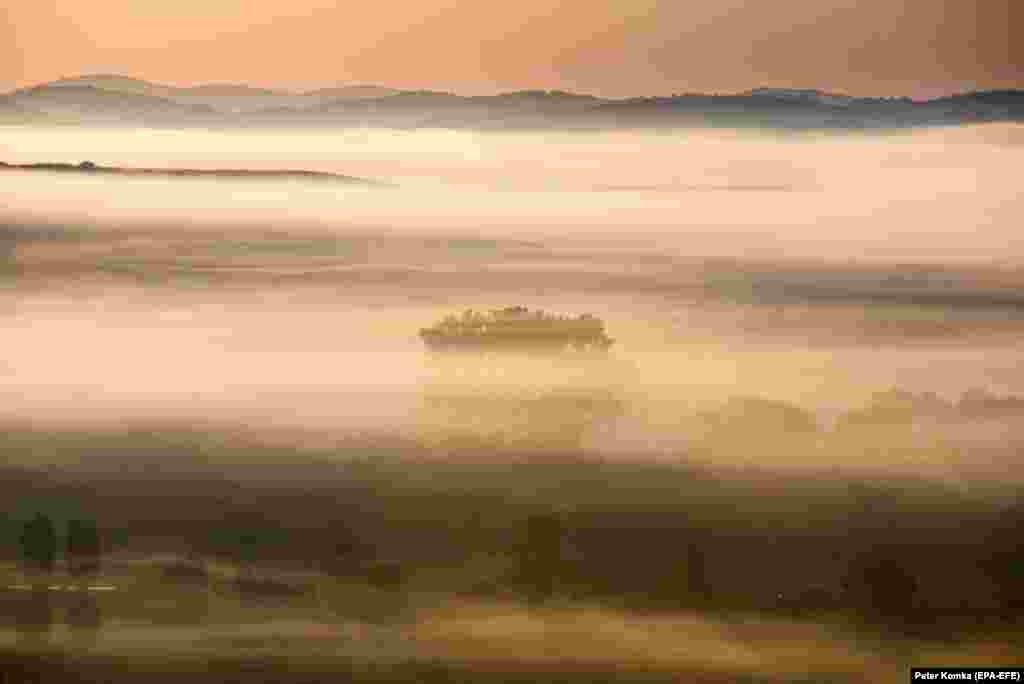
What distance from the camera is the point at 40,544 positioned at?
3674mm

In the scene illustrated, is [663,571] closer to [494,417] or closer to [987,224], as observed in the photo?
[494,417]

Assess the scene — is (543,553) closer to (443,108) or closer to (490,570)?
(490,570)

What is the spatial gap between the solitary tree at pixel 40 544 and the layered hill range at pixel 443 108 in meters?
0.87

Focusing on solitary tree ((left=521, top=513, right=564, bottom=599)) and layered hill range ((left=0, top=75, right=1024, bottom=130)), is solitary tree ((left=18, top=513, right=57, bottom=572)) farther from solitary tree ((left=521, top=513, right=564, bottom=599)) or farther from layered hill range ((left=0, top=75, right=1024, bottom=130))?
solitary tree ((left=521, top=513, right=564, bottom=599))

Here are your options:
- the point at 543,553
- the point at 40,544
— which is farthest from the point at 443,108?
the point at 40,544

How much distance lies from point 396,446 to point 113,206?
2.66ft

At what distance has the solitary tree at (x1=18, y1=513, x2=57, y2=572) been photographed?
12.0ft

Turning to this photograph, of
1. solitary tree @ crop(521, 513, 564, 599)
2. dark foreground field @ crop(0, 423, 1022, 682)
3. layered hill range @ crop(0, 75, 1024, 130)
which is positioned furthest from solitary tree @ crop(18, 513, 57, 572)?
solitary tree @ crop(521, 513, 564, 599)

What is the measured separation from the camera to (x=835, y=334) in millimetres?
3689

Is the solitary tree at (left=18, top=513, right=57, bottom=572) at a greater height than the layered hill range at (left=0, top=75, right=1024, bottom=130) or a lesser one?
lesser

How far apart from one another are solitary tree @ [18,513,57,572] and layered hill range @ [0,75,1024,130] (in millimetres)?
866

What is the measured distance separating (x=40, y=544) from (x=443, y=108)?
4.17ft

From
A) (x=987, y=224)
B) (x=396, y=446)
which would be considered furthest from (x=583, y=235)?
(x=987, y=224)

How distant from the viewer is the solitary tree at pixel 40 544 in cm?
367
